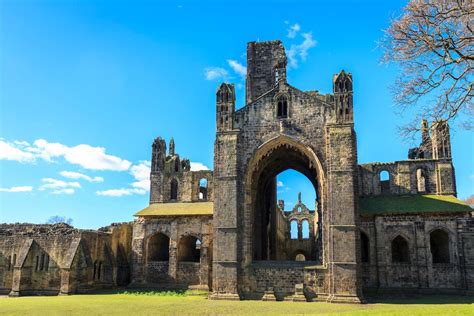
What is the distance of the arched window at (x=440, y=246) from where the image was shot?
31.1m

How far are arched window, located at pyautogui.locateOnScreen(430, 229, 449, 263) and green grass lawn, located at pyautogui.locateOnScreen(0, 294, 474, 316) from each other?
5007mm

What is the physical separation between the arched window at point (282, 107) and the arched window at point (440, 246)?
15.1 m

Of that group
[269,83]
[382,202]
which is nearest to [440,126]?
[382,202]

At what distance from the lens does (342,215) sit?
2539 cm

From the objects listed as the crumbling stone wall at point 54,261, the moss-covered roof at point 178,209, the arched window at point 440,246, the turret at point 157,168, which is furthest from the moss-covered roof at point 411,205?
the crumbling stone wall at point 54,261

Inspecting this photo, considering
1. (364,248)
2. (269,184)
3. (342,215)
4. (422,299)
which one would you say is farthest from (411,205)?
(269,184)

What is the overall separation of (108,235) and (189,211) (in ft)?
23.1

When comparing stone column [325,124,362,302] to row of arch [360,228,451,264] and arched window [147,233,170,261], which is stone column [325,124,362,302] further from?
arched window [147,233,170,261]

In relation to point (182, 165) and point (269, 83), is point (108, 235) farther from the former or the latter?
point (269, 83)

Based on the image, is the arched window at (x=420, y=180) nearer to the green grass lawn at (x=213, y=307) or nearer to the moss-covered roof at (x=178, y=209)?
the green grass lawn at (x=213, y=307)

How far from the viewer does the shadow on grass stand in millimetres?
24391

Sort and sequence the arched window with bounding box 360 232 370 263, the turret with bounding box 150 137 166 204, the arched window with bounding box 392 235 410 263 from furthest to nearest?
the turret with bounding box 150 137 166 204, the arched window with bounding box 392 235 410 263, the arched window with bounding box 360 232 370 263

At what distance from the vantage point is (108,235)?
34500 millimetres

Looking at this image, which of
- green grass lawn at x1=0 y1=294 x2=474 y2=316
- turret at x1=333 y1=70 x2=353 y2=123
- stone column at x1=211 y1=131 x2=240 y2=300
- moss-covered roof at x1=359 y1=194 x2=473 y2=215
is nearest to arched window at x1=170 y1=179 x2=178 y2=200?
stone column at x1=211 y1=131 x2=240 y2=300
